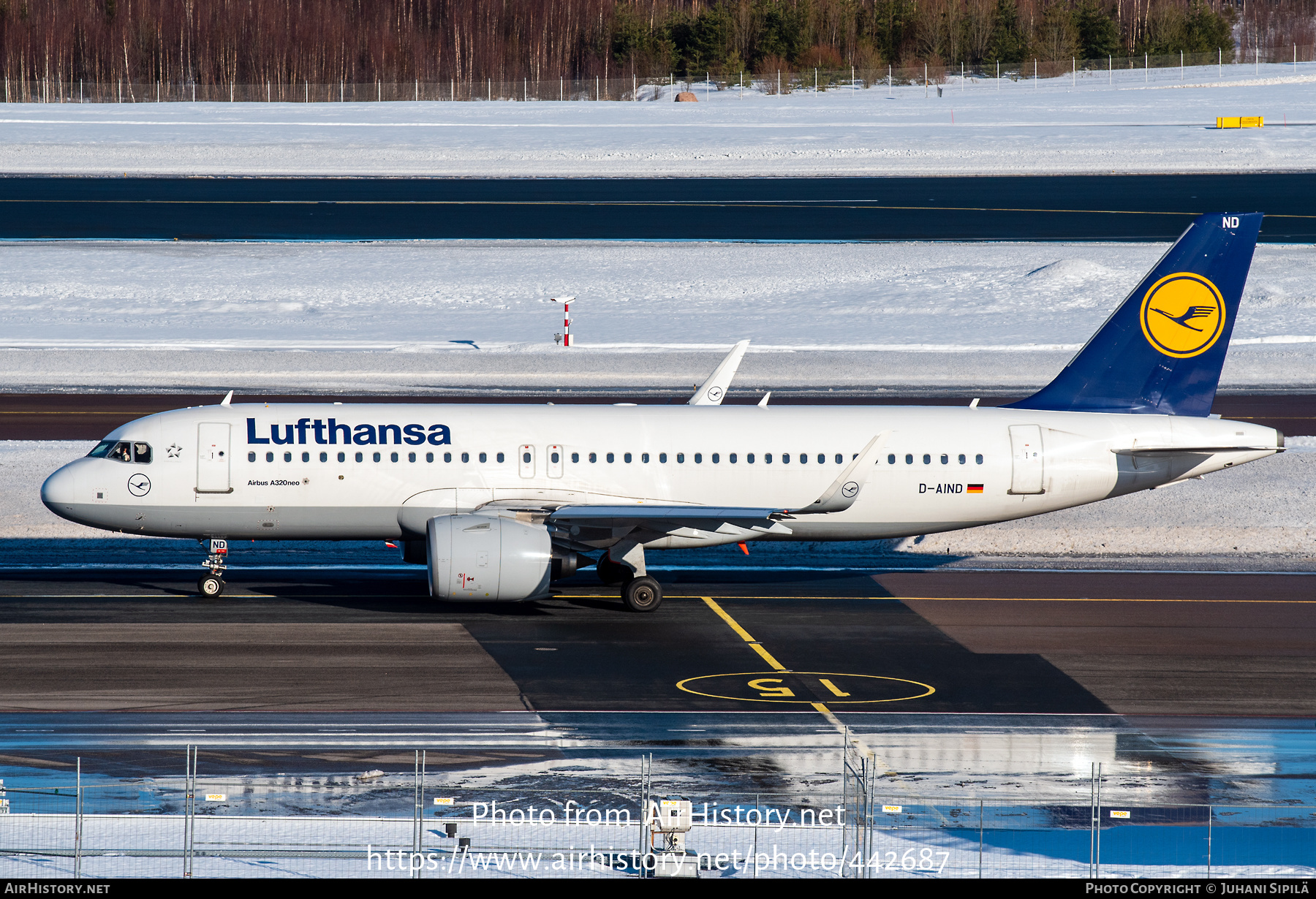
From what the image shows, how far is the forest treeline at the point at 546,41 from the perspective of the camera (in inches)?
7013

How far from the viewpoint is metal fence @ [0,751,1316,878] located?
1536 centimetres

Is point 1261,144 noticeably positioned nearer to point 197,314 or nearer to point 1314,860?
point 197,314

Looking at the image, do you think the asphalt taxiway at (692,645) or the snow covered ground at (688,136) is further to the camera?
the snow covered ground at (688,136)

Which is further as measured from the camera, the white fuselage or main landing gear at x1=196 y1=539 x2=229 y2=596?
main landing gear at x1=196 y1=539 x2=229 y2=596

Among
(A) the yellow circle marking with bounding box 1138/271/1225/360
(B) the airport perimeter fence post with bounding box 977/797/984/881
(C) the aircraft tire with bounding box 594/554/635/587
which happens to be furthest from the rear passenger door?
A: (A) the yellow circle marking with bounding box 1138/271/1225/360

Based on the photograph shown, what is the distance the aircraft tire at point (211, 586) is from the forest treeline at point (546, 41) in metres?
150

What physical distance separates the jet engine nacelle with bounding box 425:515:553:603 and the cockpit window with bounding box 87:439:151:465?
21.3 ft

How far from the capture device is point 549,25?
193250 millimetres

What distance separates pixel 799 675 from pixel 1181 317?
13312mm

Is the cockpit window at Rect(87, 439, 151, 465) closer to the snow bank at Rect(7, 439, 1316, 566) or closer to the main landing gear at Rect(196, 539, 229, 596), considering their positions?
the main landing gear at Rect(196, 539, 229, 596)

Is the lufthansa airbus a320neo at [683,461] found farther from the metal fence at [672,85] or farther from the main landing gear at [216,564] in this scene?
the metal fence at [672,85]

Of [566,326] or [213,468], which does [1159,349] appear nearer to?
[213,468]

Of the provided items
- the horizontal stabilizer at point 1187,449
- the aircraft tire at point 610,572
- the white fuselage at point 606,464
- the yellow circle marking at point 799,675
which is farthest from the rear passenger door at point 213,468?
the horizontal stabilizer at point 1187,449

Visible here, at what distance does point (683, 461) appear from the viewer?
30.6 m
